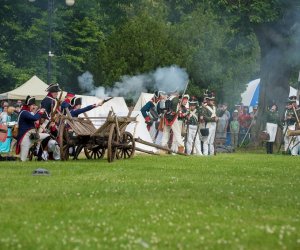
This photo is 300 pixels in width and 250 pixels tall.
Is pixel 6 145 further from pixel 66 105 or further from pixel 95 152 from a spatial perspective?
pixel 95 152

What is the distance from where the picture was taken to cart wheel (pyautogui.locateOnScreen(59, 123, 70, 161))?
760 inches

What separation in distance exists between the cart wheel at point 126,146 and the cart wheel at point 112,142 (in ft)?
1.76

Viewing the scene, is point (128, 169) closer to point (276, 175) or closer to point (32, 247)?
point (276, 175)

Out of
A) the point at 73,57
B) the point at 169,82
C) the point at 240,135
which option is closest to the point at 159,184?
the point at 169,82

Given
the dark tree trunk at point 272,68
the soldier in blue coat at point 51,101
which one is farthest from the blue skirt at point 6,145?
the dark tree trunk at point 272,68

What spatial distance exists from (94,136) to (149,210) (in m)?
10.0

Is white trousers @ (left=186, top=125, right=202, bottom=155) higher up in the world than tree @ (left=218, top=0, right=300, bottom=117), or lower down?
lower down

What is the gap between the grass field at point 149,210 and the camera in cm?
774

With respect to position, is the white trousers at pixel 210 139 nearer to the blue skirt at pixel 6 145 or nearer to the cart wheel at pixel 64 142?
the blue skirt at pixel 6 145

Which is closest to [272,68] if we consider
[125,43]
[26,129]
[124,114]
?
[125,43]

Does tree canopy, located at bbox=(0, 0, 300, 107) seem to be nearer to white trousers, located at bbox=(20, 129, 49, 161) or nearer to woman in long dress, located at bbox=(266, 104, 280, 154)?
woman in long dress, located at bbox=(266, 104, 280, 154)

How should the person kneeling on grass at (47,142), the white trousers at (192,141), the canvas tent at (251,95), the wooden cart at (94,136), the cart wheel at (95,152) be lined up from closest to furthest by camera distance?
the wooden cart at (94,136), the person kneeling on grass at (47,142), the cart wheel at (95,152), the white trousers at (192,141), the canvas tent at (251,95)

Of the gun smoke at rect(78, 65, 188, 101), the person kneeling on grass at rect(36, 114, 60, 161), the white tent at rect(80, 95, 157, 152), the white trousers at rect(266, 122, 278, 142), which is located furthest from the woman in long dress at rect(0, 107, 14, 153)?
the white trousers at rect(266, 122, 278, 142)

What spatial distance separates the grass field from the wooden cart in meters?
3.95
